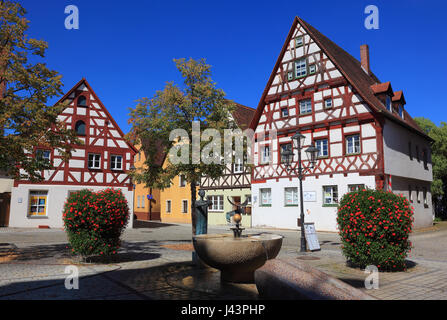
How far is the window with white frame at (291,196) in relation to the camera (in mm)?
23391

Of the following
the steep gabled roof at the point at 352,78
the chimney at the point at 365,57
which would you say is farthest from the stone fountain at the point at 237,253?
the chimney at the point at 365,57

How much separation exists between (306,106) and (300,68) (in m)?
2.70

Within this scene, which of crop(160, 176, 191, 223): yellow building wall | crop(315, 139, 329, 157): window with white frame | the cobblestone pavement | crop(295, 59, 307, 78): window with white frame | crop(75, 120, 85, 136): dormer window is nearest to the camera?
the cobblestone pavement

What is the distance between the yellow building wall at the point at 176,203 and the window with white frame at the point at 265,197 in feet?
30.6

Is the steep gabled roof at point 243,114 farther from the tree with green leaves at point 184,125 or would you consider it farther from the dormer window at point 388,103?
the tree with green leaves at point 184,125

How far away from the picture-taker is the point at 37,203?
22.9m

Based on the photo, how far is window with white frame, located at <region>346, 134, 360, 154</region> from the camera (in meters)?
21.1

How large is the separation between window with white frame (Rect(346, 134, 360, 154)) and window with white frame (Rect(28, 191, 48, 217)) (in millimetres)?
19671

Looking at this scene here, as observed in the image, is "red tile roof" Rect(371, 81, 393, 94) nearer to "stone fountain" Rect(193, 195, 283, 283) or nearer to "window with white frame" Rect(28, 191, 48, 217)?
"stone fountain" Rect(193, 195, 283, 283)

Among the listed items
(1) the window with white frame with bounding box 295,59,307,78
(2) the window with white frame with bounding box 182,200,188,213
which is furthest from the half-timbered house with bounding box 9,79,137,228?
(1) the window with white frame with bounding box 295,59,307,78

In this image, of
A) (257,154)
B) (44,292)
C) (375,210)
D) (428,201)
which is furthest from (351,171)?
→ (44,292)
